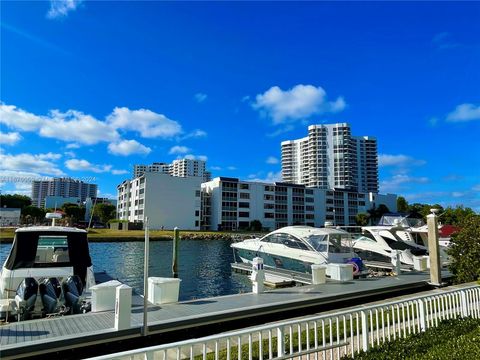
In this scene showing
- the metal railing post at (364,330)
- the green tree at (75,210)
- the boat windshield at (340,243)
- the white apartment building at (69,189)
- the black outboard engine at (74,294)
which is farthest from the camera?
the white apartment building at (69,189)

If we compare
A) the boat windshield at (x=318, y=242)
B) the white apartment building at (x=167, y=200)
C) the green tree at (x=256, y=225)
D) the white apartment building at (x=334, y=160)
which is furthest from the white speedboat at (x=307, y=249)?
the white apartment building at (x=334, y=160)

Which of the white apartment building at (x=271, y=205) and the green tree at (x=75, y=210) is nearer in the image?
the green tree at (x=75, y=210)

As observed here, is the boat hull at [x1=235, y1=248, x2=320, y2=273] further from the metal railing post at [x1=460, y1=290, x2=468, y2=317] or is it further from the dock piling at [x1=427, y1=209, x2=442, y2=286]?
the metal railing post at [x1=460, y1=290, x2=468, y2=317]

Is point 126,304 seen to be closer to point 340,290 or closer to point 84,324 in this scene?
point 84,324

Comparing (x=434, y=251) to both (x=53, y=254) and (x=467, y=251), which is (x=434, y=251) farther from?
(x=53, y=254)

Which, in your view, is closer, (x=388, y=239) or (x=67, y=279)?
(x=67, y=279)

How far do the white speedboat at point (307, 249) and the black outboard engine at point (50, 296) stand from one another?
10.5m

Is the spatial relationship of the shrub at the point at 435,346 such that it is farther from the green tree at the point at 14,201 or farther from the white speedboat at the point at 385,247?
the green tree at the point at 14,201

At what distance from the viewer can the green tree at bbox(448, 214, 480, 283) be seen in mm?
12461

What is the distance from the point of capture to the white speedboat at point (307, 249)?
16125 mm

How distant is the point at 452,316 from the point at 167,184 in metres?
71.3

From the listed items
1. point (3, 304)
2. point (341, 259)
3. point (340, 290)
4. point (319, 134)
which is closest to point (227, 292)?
point (341, 259)

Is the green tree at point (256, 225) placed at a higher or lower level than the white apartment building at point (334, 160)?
lower

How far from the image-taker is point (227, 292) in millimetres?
16609
